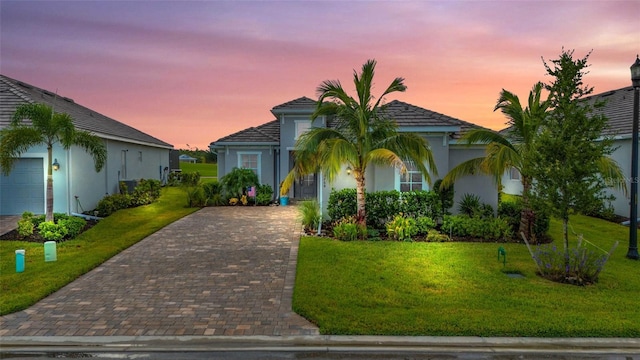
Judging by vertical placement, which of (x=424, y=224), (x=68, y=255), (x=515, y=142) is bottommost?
(x=68, y=255)

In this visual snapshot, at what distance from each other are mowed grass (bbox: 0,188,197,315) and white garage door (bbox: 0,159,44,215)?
107 inches

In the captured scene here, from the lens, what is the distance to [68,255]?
31.6ft

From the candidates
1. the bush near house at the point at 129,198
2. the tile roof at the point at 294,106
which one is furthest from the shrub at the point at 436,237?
the bush near house at the point at 129,198

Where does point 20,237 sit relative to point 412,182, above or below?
below

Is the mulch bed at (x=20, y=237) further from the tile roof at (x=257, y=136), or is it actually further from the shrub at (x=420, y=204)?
the shrub at (x=420, y=204)

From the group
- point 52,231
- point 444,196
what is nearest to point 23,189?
point 52,231

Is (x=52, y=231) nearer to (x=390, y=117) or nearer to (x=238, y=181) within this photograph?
(x=238, y=181)

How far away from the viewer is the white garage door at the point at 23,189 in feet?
48.4

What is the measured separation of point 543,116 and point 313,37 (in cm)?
1121

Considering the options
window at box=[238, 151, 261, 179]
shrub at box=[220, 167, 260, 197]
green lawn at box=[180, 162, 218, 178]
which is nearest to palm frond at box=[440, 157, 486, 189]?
shrub at box=[220, 167, 260, 197]

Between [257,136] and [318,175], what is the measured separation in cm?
491

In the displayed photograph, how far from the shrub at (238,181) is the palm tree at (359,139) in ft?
25.3

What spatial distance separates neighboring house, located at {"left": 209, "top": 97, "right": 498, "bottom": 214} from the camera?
1402 cm

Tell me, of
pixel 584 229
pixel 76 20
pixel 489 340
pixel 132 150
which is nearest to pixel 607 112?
pixel 584 229
